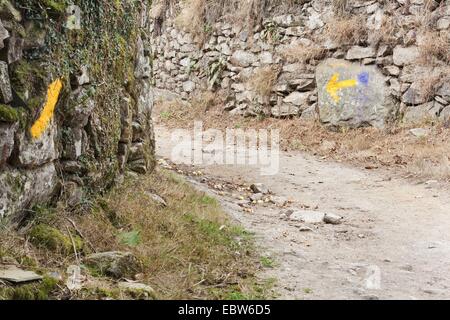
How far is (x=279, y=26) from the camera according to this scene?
13.1 meters

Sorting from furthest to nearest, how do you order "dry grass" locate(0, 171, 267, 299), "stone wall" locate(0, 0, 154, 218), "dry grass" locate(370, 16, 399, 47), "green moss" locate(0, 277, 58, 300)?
1. "dry grass" locate(370, 16, 399, 47)
2. "stone wall" locate(0, 0, 154, 218)
3. "dry grass" locate(0, 171, 267, 299)
4. "green moss" locate(0, 277, 58, 300)

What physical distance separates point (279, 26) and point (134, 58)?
7.54 metres

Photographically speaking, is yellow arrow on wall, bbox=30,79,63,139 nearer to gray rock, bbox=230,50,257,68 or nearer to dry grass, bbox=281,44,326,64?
dry grass, bbox=281,44,326,64

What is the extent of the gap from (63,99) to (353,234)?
3.33 metres

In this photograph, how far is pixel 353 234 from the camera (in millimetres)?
5367

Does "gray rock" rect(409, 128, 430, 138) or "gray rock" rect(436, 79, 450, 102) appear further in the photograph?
"gray rock" rect(436, 79, 450, 102)

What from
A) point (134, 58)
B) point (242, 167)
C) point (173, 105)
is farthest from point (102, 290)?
point (173, 105)

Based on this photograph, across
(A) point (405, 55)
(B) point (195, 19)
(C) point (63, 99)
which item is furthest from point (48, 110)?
(B) point (195, 19)

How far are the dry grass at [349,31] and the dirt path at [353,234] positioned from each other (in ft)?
13.3

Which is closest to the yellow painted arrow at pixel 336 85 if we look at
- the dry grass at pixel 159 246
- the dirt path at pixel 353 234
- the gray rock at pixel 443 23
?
the gray rock at pixel 443 23

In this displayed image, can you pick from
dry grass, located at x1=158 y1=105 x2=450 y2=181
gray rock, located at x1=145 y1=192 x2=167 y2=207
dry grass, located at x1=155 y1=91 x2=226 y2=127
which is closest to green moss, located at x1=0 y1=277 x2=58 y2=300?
gray rock, located at x1=145 y1=192 x2=167 y2=207

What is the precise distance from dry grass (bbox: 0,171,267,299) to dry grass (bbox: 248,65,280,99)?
7.55 metres

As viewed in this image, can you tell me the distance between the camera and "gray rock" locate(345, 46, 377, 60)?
11.1 meters
